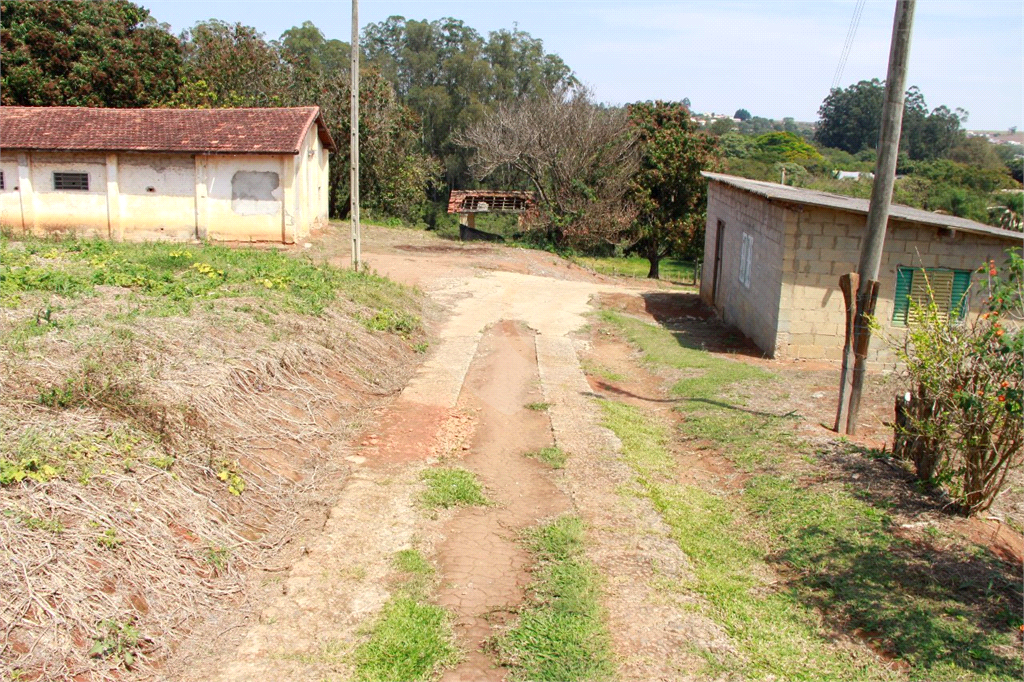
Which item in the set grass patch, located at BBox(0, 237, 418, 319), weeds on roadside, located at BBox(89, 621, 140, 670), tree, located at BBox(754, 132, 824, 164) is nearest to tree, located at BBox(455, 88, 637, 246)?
grass patch, located at BBox(0, 237, 418, 319)

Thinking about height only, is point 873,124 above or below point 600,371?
above

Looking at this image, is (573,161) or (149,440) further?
(573,161)

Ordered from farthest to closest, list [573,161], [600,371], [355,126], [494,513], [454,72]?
[454,72] < [573,161] < [355,126] < [600,371] < [494,513]

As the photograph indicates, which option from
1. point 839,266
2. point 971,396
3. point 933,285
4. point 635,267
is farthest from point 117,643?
point 635,267

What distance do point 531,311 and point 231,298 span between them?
8.08 meters

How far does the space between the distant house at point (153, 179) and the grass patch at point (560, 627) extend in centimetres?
1928

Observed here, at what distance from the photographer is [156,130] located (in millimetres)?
24812

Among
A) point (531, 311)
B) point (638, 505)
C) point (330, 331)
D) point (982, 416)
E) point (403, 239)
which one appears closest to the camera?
point (982, 416)

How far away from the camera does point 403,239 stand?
101ft

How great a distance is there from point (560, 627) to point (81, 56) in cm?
3402

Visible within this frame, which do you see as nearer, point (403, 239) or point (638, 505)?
point (638, 505)

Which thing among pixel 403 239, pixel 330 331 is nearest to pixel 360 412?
pixel 330 331

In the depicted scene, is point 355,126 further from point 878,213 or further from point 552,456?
point 878,213

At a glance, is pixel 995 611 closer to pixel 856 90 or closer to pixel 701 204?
pixel 701 204
